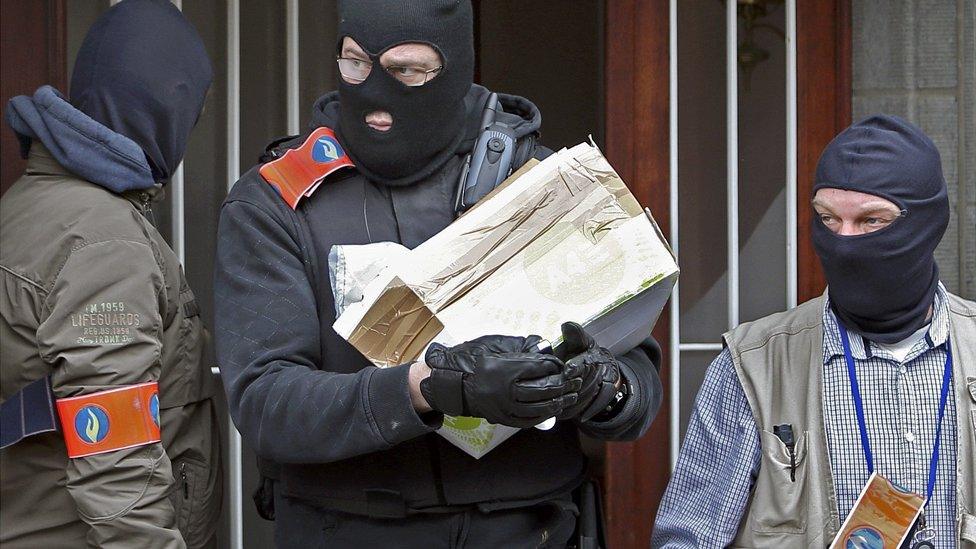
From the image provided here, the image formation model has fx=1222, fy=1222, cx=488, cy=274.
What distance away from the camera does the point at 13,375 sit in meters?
2.55

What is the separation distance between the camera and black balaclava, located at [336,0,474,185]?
221cm

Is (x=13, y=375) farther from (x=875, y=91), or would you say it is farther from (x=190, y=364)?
(x=875, y=91)

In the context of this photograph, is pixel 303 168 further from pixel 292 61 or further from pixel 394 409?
pixel 292 61

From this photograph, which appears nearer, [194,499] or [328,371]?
[328,371]

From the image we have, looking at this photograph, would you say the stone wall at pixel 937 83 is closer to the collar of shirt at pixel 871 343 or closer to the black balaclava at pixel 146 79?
the collar of shirt at pixel 871 343

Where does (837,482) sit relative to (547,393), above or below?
below

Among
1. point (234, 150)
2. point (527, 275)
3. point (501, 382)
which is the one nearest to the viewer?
point (501, 382)

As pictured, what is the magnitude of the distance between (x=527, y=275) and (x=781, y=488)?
39.5 inches

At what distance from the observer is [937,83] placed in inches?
136

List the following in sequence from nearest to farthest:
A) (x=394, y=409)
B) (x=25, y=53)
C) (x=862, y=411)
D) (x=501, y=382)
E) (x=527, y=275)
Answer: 1. (x=501, y=382)
2. (x=394, y=409)
3. (x=527, y=275)
4. (x=862, y=411)
5. (x=25, y=53)

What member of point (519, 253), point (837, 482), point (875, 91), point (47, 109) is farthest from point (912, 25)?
point (47, 109)

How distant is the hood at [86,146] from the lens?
8.69ft

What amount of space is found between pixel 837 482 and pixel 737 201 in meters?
1.07

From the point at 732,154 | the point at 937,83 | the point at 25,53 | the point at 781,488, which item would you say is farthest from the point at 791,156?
the point at 25,53
